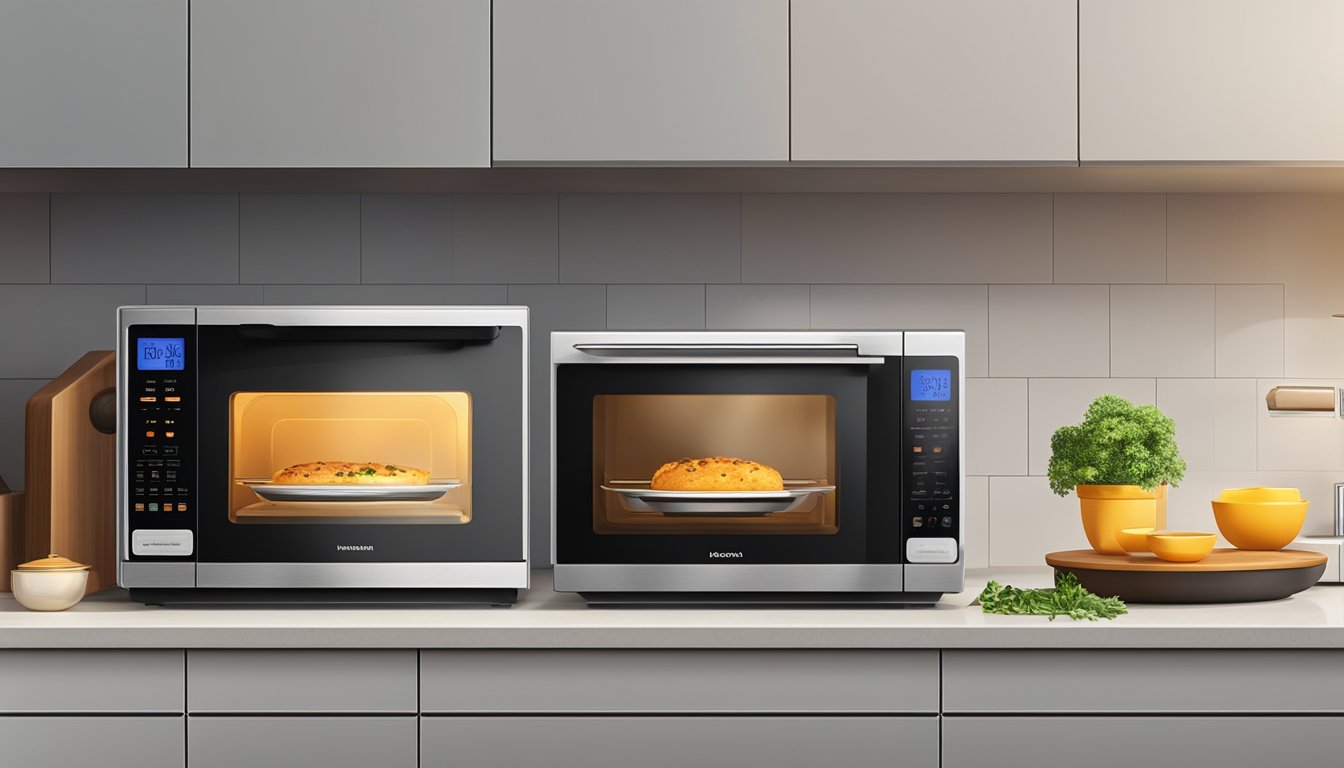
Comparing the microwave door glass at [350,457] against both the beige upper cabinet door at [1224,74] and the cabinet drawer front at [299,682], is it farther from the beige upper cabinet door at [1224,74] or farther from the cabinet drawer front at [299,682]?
the beige upper cabinet door at [1224,74]

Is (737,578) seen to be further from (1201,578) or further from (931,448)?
(1201,578)

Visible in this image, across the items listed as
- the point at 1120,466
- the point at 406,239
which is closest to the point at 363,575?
the point at 406,239

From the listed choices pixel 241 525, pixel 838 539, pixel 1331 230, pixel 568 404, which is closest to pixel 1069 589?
pixel 838 539

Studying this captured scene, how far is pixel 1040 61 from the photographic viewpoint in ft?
5.47

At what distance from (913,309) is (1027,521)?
0.41 metres

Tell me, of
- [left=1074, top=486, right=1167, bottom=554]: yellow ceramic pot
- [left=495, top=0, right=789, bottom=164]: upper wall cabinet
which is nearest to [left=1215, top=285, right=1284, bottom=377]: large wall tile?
[left=1074, top=486, right=1167, bottom=554]: yellow ceramic pot

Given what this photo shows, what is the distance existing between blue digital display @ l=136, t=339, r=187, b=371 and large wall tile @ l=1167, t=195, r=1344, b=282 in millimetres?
1554

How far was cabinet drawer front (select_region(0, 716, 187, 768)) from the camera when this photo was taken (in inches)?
54.9

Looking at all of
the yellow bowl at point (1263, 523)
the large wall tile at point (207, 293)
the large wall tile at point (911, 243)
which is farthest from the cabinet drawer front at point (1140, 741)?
the large wall tile at point (207, 293)

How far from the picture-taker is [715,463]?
1568 millimetres

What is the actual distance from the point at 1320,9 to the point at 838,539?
1.02m

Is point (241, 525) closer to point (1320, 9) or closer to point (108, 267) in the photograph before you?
point (108, 267)

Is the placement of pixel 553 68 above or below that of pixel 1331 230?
above

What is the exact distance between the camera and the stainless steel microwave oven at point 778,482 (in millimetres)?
1519
